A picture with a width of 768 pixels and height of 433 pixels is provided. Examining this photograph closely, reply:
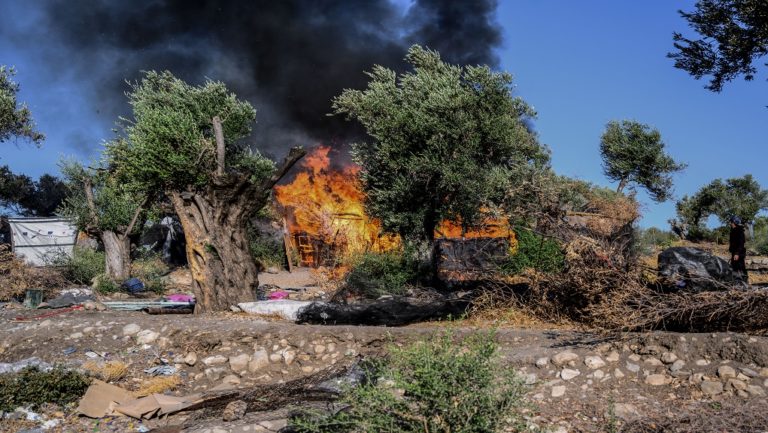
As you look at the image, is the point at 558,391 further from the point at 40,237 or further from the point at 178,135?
the point at 40,237

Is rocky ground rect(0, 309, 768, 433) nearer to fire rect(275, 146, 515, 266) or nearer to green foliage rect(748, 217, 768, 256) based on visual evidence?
fire rect(275, 146, 515, 266)

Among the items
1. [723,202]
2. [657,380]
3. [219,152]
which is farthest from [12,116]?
[723,202]

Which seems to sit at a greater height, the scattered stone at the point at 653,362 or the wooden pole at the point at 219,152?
the wooden pole at the point at 219,152

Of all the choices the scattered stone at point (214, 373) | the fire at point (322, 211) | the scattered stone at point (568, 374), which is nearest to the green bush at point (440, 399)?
the scattered stone at point (568, 374)

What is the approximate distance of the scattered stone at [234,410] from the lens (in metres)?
7.20

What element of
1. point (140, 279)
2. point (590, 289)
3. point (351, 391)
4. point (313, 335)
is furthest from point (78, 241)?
point (351, 391)

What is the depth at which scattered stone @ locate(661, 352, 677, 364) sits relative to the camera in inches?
304

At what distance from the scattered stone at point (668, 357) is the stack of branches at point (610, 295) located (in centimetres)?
53

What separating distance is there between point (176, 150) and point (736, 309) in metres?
16.4

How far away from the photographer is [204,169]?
60.2 ft

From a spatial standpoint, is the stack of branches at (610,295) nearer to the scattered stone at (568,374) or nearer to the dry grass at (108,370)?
the scattered stone at (568,374)

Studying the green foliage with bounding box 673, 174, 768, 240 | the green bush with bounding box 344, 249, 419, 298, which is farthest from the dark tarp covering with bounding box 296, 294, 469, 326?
the green foliage with bounding box 673, 174, 768, 240

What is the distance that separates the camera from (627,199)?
115 feet

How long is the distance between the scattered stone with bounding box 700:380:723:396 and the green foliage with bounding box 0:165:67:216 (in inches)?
1405
